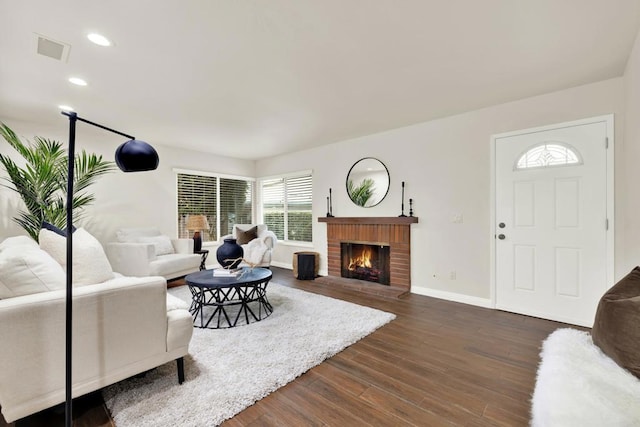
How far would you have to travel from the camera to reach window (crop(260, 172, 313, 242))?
543cm

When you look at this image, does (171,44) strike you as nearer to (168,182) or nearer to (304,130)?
(304,130)

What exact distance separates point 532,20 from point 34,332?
3.39m

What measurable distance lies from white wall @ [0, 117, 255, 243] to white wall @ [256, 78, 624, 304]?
3.54 metres

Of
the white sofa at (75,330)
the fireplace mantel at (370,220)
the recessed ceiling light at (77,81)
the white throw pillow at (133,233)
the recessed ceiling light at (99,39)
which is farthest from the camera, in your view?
the white throw pillow at (133,233)

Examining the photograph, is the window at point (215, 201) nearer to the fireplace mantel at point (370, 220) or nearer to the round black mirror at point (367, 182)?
the fireplace mantel at point (370, 220)

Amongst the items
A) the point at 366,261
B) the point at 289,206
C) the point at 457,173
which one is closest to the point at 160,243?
the point at 289,206

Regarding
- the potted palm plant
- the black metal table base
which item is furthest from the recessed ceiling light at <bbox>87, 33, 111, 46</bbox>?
the black metal table base

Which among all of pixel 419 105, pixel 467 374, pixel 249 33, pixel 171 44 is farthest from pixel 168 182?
pixel 467 374

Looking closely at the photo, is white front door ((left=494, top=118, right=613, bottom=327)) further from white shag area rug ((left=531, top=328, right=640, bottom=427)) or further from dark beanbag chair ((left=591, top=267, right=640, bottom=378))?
white shag area rug ((left=531, top=328, right=640, bottom=427))

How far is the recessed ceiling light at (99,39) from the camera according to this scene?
1.90 m

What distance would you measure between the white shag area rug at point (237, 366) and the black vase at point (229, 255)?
0.74 m

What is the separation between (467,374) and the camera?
6.43ft

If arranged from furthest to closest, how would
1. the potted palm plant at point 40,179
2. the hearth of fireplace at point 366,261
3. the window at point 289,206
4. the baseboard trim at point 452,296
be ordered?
1. the window at point 289,206
2. the hearth of fireplace at point 366,261
3. the baseboard trim at point 452,296
4. the potted palm plant at point 40,179

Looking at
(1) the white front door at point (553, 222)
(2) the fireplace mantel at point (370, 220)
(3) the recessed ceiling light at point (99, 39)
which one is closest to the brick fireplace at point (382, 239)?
(2) the fireplace mantel at point (370, 220)
